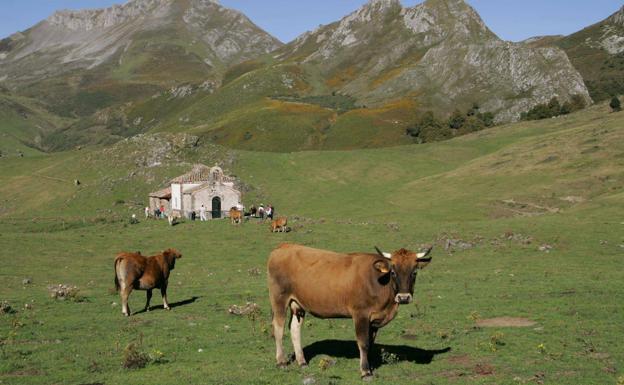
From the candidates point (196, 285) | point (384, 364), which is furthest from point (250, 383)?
point (196, 285)

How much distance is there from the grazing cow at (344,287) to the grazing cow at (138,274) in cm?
1009

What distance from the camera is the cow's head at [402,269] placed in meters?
13.5

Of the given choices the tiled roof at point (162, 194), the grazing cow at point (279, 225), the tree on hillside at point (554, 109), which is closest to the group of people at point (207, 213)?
the tiled roof at point (162, 194)

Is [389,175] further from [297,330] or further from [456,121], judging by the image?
[297,330]

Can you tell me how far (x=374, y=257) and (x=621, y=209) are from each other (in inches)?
1744

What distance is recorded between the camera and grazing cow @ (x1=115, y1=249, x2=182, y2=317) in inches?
941

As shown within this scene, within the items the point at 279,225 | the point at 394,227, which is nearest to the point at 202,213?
the point at 279,225

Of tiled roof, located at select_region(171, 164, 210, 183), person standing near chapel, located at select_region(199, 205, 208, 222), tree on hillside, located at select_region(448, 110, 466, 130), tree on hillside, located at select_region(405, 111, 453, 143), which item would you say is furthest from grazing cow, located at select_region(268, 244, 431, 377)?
tree on hillside, located at select_region(448, 110, 466, 130)

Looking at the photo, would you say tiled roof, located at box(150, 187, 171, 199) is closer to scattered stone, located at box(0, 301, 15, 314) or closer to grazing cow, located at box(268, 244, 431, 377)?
scattered stone, located at box(0, 301, 15, 314)

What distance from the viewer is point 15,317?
22719 mm

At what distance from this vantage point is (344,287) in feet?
47.9

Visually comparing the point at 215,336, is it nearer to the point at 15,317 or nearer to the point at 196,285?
the point at 15,317

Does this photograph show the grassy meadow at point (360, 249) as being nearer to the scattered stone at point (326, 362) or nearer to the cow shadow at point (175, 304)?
the scattered stone at point (326, 362)

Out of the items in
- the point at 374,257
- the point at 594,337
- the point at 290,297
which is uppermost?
the point at 374,257
